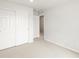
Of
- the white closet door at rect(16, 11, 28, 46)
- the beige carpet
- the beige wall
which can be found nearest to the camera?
the beige carpet

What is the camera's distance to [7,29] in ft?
13.3

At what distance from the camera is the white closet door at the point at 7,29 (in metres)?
3.83

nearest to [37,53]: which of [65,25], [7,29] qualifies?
[7,29]

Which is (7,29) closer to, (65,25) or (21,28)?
(21,28)

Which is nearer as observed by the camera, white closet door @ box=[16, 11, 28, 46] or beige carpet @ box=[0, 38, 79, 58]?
beige carpet @ box=[0, 38, 79, 58]

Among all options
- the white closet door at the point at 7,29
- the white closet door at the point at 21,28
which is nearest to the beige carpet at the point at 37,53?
the white closet door at the point at 7,29

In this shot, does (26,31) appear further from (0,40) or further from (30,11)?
(0,40)

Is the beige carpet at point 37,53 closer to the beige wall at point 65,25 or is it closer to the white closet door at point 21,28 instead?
the beige wall at point 65,25

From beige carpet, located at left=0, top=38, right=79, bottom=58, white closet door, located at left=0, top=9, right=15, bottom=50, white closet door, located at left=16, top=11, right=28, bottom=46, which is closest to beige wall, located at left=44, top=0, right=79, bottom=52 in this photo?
beige carpet, located at left=0, top=38, right=79, bottom=58

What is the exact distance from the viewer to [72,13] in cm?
373

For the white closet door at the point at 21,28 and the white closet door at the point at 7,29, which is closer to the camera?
the white closet door at the point at 7,29

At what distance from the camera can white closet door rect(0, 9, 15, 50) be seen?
12.6 ft

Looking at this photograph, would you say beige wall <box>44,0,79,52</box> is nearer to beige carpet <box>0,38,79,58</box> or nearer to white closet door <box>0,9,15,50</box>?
beige carpet <box>0,38,79,58</box>

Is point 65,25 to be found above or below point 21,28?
above
